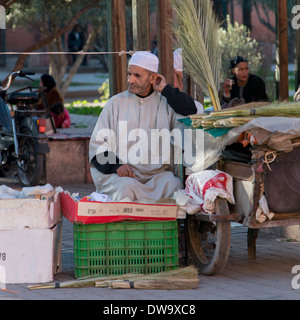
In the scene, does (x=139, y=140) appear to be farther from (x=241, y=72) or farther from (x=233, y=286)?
(x=241, y=72)

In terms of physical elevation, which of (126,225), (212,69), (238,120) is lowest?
(126,225)

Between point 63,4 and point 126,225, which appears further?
point 63,4

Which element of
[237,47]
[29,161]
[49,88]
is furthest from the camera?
[237,47]

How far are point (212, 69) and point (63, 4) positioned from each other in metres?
6.69

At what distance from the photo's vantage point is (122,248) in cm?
502

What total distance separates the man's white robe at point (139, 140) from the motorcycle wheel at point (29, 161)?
10.3 ft

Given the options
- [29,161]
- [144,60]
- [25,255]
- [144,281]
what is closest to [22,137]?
[29,161]

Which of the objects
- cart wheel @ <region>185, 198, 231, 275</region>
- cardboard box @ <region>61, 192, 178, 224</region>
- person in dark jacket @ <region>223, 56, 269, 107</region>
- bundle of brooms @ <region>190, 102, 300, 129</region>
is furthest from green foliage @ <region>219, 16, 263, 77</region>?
cardboard box @ <region>61, 192, 178, 224</region>

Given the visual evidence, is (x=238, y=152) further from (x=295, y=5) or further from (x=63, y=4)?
(x=63, y=4)

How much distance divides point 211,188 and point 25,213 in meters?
1.22

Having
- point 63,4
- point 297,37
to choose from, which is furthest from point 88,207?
point 63,4

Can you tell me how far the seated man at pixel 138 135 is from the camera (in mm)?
5469

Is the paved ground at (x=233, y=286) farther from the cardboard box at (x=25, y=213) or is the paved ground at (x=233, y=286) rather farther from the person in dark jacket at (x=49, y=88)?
the person in dark jacket at (x=49, y=88)

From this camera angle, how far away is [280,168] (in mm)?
4852
